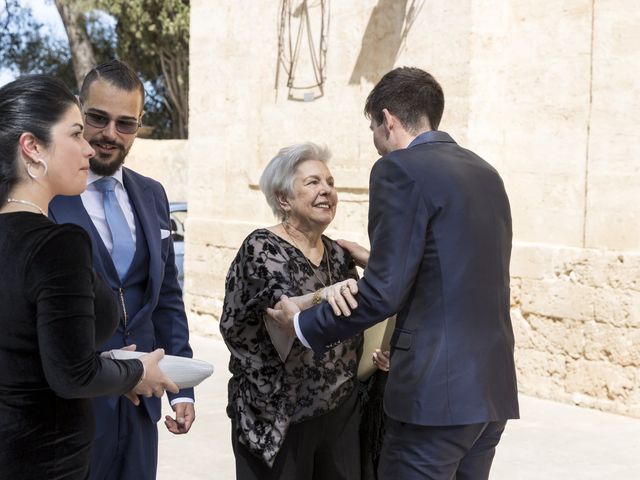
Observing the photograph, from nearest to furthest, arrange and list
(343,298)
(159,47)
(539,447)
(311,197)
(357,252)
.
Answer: (343,298), (311,197), (357,252), (539,447), (159,47)

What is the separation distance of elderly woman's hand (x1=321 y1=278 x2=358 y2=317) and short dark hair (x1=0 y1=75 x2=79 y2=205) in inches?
39.3

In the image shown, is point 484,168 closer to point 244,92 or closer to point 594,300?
point 594,300

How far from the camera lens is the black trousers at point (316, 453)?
348cm

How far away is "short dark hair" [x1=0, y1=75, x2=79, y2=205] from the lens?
2322 mm

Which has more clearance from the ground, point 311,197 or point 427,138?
point 427,138

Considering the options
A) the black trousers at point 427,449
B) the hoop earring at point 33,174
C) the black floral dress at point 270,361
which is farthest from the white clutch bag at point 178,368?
the black floral dress at point 270,361

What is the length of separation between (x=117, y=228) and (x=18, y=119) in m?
0.73

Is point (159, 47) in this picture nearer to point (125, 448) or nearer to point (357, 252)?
point (357, 252)

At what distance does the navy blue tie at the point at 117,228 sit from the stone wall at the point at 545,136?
169 inches

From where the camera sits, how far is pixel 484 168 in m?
2.96

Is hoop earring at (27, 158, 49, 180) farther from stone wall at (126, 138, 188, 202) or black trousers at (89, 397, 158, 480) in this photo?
stone wall at (126, 138, 188, 202)

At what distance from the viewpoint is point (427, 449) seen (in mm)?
2830

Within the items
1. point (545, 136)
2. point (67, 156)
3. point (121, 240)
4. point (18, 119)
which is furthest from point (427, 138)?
point (545, 136)

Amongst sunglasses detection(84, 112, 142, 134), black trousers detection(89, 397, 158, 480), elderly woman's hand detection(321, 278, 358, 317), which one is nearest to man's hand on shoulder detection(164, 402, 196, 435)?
black trousers detection(89, 397, 158, 480)
